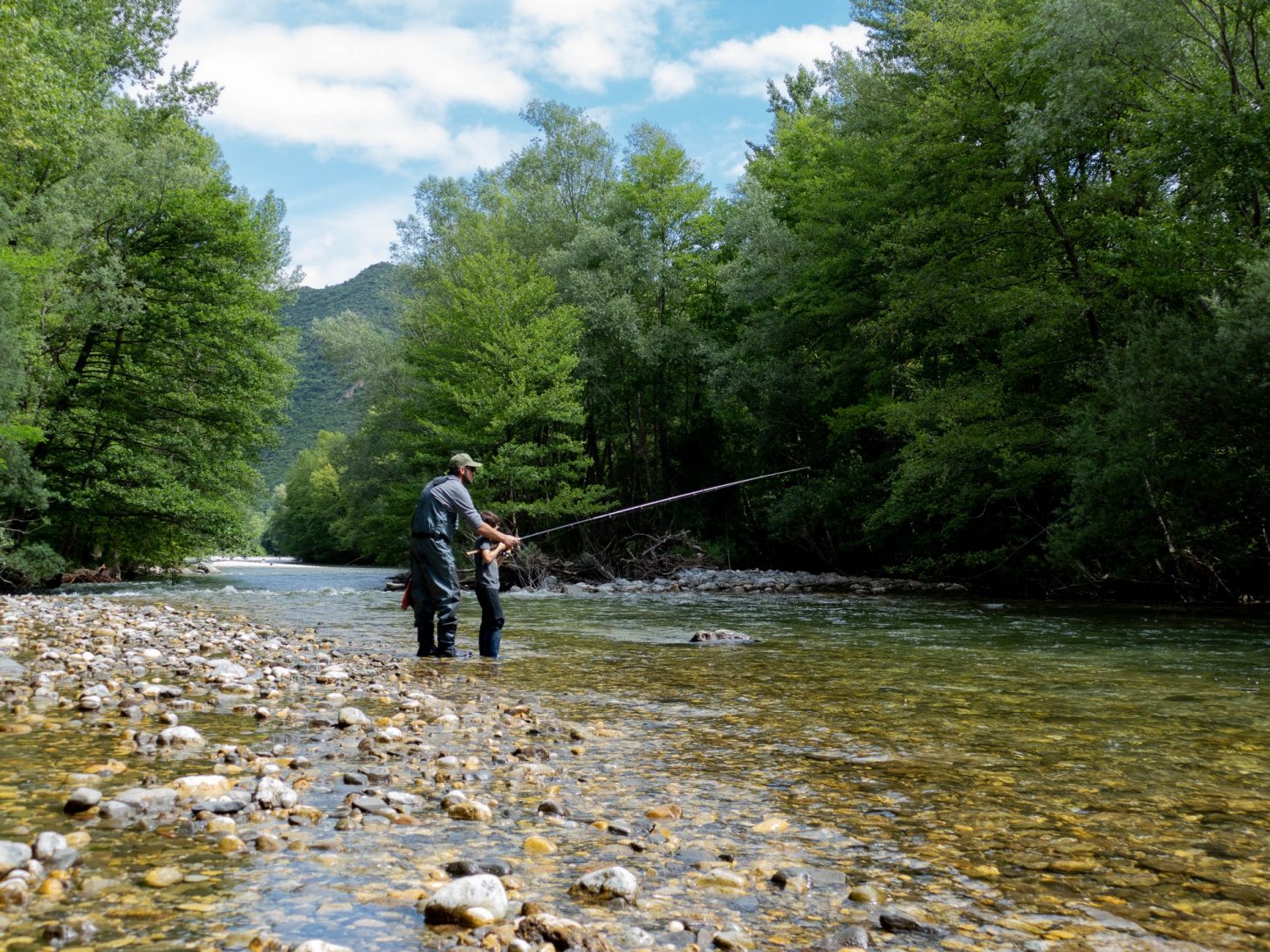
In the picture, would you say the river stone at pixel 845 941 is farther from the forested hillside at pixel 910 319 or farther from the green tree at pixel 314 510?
the green tree at pixel 314 510

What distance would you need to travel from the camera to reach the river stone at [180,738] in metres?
4.25

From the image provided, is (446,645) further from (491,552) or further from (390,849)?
(390,849)

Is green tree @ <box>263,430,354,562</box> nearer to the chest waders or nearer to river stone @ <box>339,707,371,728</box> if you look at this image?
the chest waders

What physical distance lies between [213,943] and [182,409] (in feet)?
80.5

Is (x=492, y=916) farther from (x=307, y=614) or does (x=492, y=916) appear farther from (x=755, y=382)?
(x=755, y=382)

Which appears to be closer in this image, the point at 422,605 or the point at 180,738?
the point at 180,738

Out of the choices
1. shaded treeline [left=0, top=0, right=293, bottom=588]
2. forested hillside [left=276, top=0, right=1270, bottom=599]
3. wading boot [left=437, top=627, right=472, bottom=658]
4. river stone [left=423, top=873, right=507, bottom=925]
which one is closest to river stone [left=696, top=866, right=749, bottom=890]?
river stone [left=423, top=873, right=507, bottom=925]

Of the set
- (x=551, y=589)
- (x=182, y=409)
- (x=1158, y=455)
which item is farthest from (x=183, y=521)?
(x=1158, y=455)

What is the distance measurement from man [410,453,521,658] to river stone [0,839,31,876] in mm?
6105

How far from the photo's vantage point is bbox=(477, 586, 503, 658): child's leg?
8656mm

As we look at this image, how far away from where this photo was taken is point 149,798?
3.20m

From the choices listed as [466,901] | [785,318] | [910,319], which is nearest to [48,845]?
[466,901]

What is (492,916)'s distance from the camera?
2.38 m

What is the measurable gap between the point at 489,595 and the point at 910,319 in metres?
16.3
